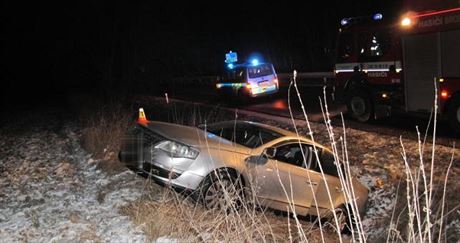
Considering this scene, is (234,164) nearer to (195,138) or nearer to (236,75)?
(195,138)

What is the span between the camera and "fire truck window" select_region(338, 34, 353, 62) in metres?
13.5

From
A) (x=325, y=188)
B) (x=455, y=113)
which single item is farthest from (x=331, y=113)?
(x=325, y=188)

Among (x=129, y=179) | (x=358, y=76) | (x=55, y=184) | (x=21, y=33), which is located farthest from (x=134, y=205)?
(x=21, y=33)

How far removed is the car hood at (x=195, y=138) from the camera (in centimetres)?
652

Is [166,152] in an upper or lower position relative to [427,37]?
lower

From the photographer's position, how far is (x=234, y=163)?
6398 millimetres

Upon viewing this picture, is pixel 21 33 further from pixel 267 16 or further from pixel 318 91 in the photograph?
pixel 318 91

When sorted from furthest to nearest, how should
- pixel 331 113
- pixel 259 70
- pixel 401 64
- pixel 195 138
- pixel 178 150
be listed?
pixel 259 70 → pixel 331 113 → pixel 401 64 → pixel 195 138 → pixel 178 150

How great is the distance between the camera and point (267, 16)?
153 ft

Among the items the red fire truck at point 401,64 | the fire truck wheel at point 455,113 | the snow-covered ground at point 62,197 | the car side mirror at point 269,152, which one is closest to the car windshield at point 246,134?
the car side mirror at point 269,152

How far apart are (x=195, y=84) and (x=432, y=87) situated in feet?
83.8

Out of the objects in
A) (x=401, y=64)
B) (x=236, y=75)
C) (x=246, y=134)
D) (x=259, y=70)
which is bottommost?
(x=246, y=134)

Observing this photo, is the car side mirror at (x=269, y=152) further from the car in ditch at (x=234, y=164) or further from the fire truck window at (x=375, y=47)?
the fire truck window at (x=375, y=47)

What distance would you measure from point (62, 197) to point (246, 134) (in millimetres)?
2707
